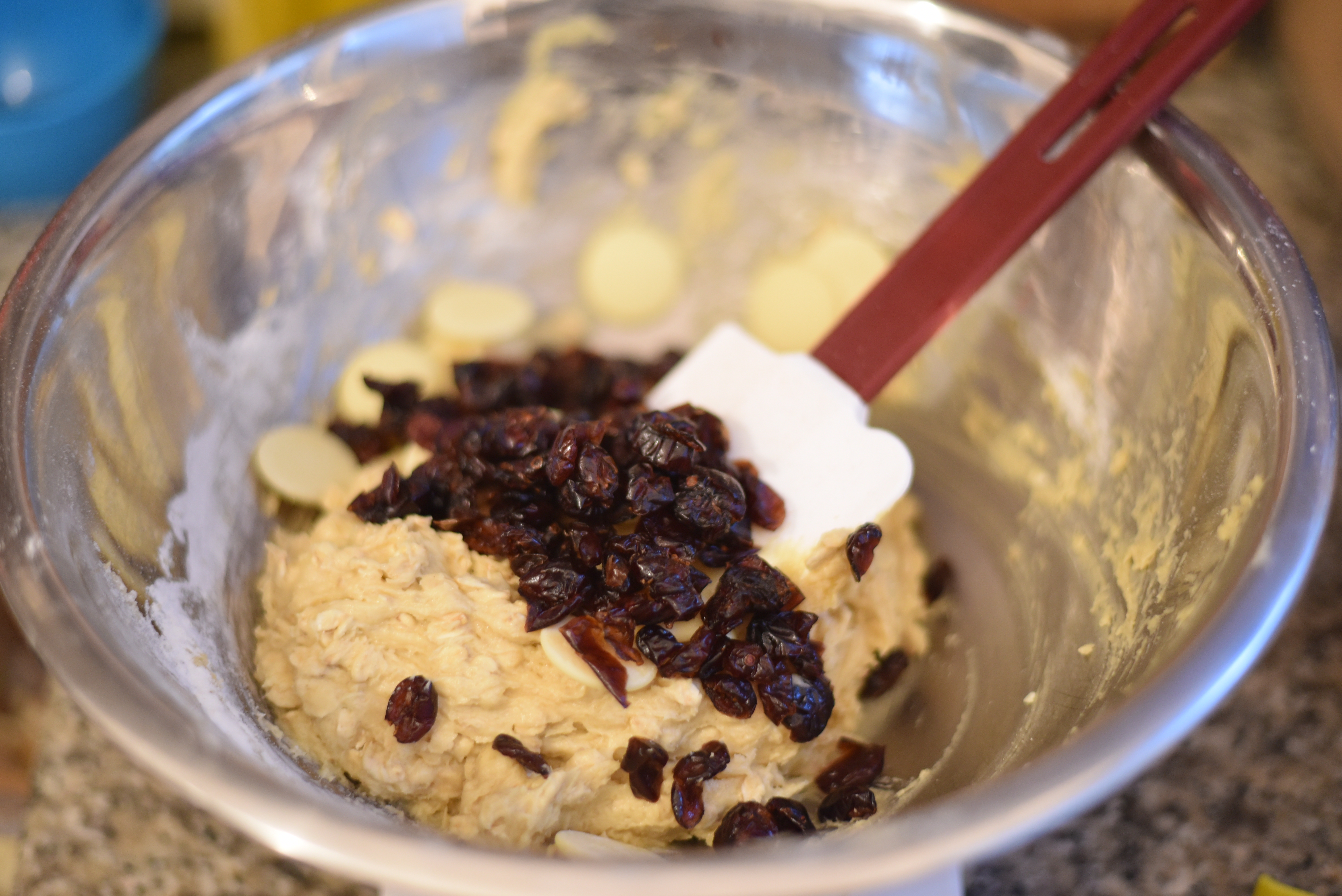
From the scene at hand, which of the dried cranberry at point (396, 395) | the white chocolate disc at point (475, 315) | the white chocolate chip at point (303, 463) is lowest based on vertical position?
the white chocolate chip at point (303, 463)

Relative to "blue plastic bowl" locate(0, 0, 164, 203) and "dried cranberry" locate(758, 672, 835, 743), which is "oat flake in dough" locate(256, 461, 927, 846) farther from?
"blue plastic bowl" locate(0, 0, 164, 203)

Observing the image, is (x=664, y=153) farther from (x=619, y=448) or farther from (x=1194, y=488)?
(x=1194, y=488)

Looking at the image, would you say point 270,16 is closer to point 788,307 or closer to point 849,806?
point 788,307

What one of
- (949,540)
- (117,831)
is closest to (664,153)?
(949,540)

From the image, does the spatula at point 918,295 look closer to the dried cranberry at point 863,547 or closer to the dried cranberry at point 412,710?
the dried cranberry at point 863,547

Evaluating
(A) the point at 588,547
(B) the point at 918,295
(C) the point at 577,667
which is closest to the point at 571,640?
(C) the point at 577,667

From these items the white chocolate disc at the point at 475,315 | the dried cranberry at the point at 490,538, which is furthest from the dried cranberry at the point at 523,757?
the white chocolate disc at the point at 475,315

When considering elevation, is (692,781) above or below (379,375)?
above
